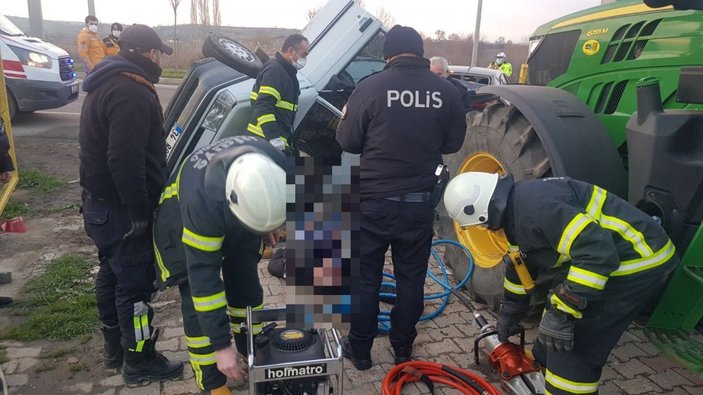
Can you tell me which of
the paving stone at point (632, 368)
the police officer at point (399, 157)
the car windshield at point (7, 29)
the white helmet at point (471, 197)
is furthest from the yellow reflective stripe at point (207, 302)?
the car windshield at point (7, 29)

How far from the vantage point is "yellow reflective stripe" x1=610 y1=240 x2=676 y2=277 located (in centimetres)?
A: 246

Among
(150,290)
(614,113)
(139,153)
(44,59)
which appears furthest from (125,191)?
(44,59)

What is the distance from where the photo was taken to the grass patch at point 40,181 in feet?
21.0

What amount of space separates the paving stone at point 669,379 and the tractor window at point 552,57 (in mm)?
2226

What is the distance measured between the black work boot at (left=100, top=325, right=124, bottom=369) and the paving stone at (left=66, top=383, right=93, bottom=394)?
0.18 metres

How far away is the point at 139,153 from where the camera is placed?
9.17ft

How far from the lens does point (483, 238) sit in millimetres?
4301

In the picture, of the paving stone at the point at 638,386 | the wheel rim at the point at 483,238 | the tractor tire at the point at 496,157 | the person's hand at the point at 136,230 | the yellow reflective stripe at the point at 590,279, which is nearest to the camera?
the yellow reflective stripe at the point at 590,279

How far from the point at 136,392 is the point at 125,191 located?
3.90 ft

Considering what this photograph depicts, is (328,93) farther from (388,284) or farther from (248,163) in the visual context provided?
(248,163)

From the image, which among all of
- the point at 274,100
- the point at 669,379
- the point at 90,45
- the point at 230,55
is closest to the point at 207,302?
the point at 274,100

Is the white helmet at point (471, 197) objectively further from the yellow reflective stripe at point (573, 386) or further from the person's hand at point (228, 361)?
the person's hand at point (228, 361)

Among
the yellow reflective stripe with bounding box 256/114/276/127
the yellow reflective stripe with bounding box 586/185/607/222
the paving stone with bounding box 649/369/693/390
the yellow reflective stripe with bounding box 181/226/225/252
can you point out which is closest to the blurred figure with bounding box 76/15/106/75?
the yellow reflective stripe with bounding box 256/114/276/127

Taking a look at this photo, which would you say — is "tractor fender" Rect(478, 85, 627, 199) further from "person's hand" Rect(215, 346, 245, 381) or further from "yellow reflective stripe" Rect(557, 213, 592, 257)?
"person's hand" Rect(215, 346, 245, 381)
